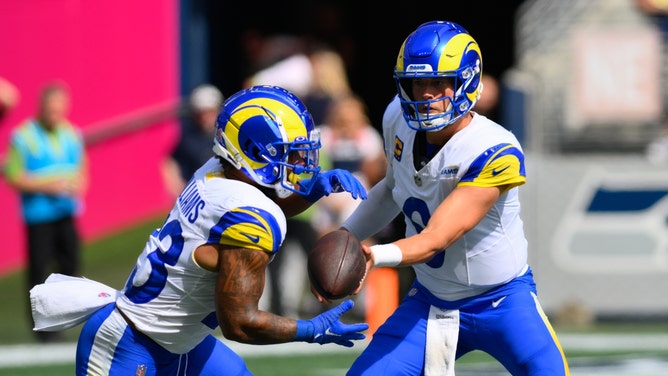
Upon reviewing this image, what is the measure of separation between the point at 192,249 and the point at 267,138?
444mm

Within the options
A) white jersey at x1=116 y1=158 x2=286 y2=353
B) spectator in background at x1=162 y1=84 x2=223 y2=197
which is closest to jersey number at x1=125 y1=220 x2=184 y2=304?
white jersey at x1=116 y1=158 x2=286 y2=353

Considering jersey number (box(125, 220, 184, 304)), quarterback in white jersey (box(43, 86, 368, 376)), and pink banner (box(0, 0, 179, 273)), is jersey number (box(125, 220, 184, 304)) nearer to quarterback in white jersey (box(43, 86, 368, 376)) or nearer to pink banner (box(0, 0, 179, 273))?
quarterback in white jersey (box(43, 86, 368, 376))

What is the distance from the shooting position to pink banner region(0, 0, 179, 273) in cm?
1079

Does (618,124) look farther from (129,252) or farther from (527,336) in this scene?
(527,336)

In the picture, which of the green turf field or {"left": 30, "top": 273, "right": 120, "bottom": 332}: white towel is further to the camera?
the green turf field

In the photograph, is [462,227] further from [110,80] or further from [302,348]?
[110,80]

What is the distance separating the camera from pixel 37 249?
8.52 meters

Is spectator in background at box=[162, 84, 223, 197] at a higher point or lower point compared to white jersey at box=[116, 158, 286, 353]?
lower

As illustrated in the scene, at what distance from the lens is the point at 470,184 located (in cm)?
412

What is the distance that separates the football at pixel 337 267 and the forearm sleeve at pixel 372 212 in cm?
73

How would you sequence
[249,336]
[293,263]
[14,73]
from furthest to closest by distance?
[14,73] → [293,263] → [249,336]

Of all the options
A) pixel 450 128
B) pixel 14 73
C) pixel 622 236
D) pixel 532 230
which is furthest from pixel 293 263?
pixel 450 128

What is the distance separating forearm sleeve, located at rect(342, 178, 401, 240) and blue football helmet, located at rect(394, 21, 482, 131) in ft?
1.70

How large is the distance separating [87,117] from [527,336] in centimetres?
757
